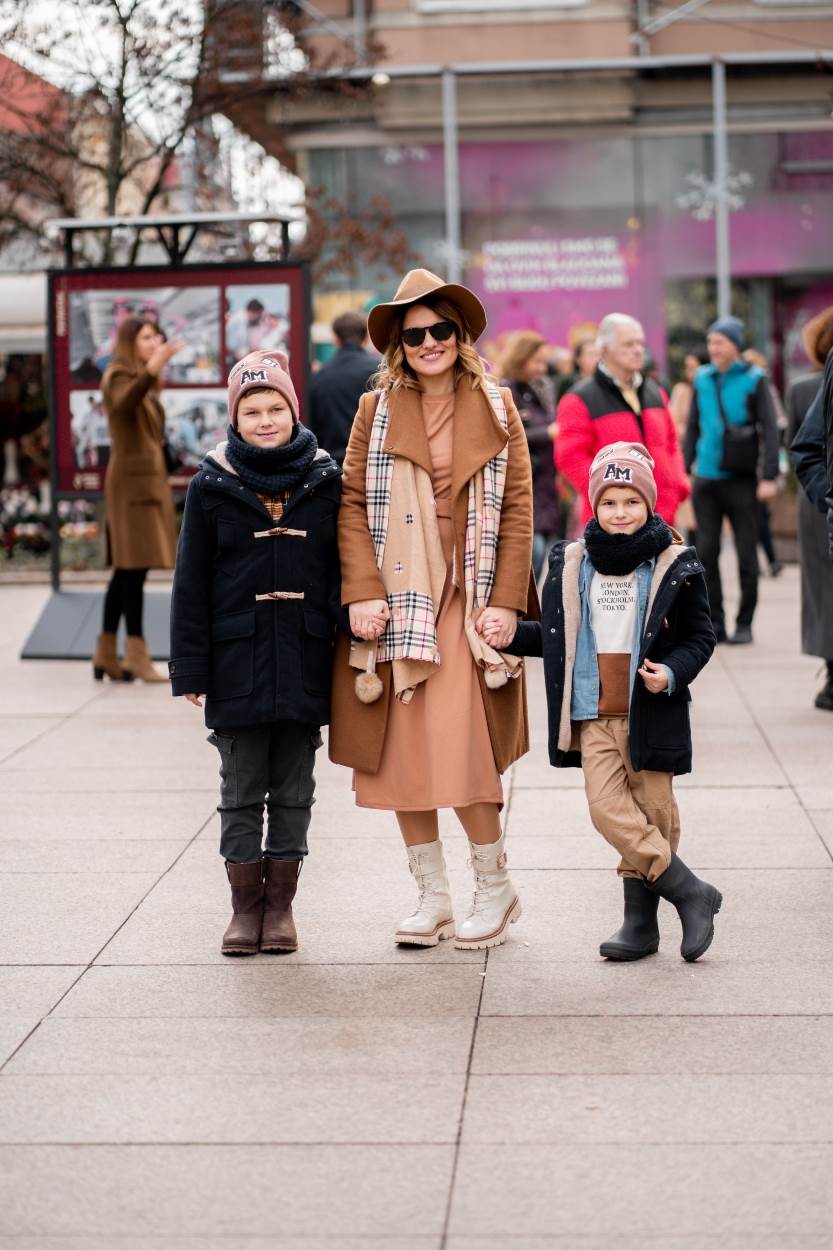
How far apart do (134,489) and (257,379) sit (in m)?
5.52

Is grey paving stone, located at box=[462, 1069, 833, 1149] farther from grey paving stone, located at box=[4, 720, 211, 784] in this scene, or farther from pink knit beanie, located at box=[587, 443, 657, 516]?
grey paving stone, located at box=[4, 720, 211, 784]

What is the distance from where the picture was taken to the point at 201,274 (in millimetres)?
12273

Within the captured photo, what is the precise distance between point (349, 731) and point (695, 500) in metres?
7.26

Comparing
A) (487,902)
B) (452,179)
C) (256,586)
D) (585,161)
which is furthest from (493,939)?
(585,161)

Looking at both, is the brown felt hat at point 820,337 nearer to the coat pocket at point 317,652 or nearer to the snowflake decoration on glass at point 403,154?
the coat pocket at point 317,652

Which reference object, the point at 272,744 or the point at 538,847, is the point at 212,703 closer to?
the point at 272,744

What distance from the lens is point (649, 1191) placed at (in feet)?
12.0

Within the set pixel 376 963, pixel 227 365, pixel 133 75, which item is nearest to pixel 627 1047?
pixel 376 963

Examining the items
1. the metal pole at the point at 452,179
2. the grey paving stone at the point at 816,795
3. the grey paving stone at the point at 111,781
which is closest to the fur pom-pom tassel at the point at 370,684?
the grey paving stone at the point at 111,781

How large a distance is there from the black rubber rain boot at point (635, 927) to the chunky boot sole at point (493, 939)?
30 cm

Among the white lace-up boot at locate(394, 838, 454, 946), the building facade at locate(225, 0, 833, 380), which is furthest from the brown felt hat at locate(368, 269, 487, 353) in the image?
the building facade at locate(225, 0, 833, 380)

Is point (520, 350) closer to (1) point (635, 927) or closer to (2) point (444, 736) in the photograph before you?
(2) point (444, 736)

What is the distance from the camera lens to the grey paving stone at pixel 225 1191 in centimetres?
356

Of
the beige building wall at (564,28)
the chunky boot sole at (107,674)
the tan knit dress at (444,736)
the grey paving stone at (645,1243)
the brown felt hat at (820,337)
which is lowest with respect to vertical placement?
the grey paving stone at (645,1243)
